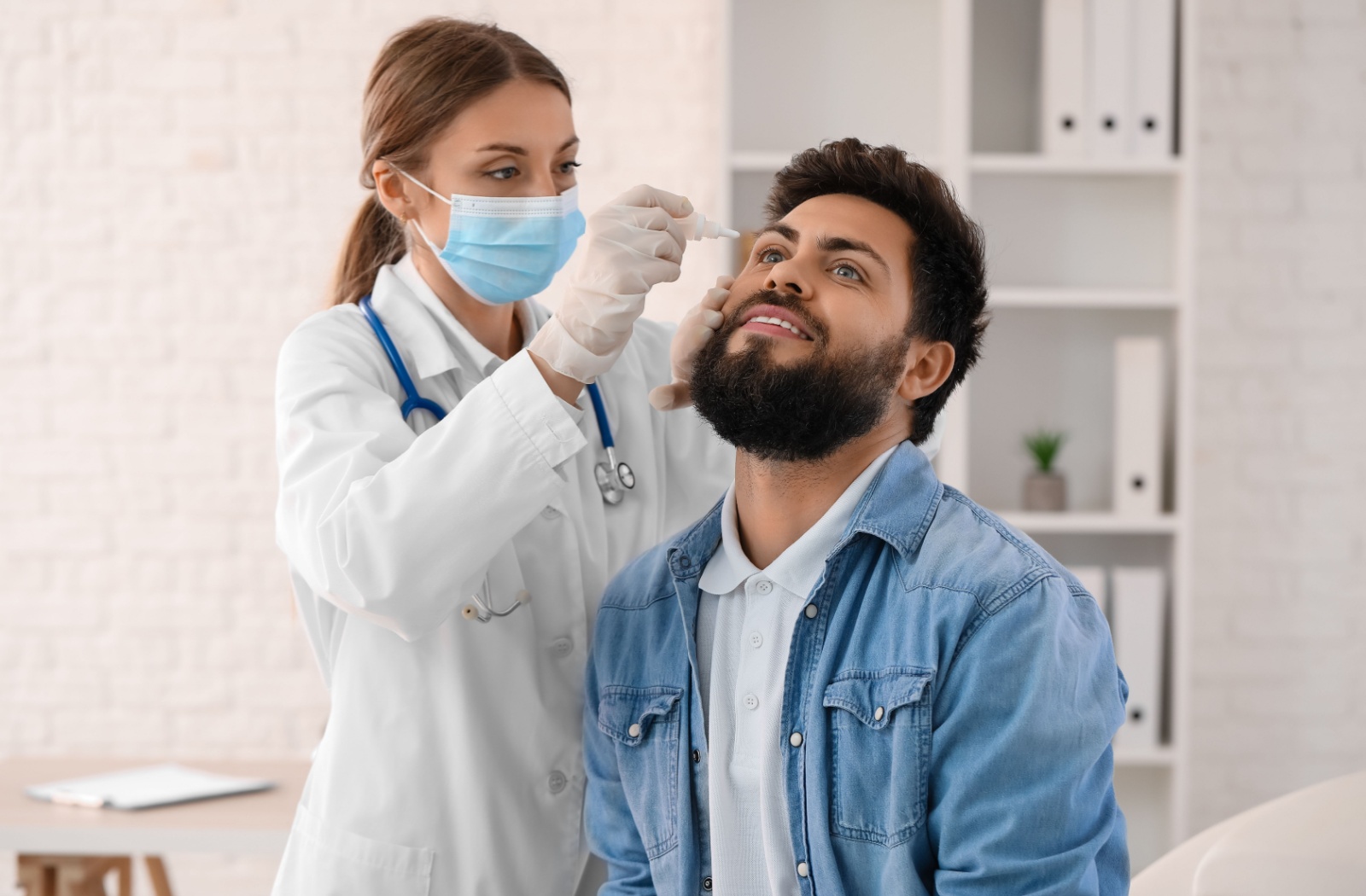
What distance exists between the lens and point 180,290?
328cm

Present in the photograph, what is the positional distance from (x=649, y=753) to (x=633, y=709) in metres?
0.05

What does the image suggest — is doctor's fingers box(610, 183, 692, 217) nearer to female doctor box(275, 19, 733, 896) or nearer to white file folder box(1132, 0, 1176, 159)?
female doctor box(275, 19, 733, 896)

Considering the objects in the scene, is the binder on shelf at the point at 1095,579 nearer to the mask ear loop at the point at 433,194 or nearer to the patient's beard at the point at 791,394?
the patient's beard at the point at 791,394

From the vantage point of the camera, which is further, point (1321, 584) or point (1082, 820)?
point (1321, 584)

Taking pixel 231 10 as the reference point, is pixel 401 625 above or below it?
below

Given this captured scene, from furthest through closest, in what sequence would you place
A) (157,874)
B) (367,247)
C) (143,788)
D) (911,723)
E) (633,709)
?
(157,874) → (143,788) → (367,247) → (633,709) → (911,723)

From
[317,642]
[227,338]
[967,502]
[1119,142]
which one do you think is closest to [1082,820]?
[967,502]

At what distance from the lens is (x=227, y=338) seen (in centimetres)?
329

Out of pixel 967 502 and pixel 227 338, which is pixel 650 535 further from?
pixel 227 338

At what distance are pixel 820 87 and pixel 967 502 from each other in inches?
73.8

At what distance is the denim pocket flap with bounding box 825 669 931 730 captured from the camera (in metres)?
1.21

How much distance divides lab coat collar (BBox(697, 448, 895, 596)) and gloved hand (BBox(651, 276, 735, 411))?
0.54ft

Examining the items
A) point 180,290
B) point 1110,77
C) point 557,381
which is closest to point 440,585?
point 557,381

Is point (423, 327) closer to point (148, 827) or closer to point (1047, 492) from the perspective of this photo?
point (148, 827)
